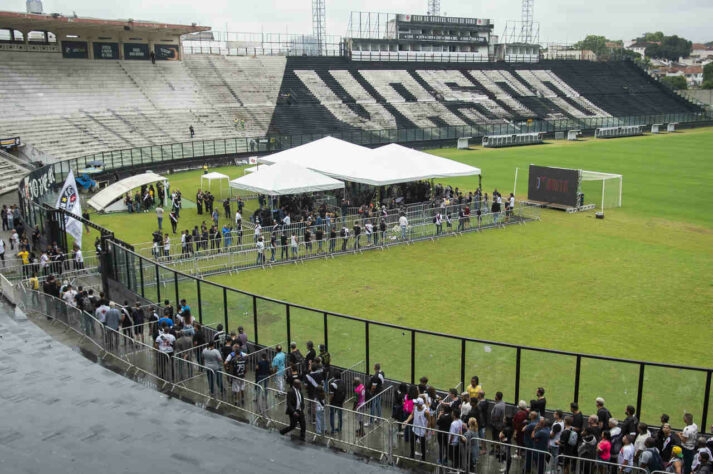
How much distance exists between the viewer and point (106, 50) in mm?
61969

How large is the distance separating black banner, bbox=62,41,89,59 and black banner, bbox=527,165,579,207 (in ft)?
150

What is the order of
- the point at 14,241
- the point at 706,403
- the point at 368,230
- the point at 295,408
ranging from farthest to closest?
the point at 368,230
the point at 14,241
the point at 295,408
the point at 706,403

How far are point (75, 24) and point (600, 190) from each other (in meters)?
45.3

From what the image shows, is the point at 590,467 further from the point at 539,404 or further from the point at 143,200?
the point at 143,200

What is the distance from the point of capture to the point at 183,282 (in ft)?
58.6

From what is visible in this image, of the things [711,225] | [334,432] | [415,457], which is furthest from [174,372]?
[711,225]

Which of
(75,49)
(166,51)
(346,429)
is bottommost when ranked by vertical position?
(346,429)

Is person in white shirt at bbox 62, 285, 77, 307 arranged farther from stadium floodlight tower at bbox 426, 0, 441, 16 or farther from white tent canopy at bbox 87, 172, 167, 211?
stadium floodlight tower at bbox 426, 0, 441, 16

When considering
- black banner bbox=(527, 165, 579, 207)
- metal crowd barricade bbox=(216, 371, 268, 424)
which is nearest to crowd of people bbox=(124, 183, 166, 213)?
black banner bbox=(527, 165, 579, 207)

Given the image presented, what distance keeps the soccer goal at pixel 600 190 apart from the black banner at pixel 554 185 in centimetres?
57

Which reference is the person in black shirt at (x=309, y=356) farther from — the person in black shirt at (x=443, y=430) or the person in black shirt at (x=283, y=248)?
the person in black shirt at (x=283, y=248)

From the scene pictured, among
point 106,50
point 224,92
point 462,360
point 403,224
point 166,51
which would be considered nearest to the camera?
point 462,360

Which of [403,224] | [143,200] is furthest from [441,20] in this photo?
[403,224]

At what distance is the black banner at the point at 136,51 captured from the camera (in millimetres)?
63406
